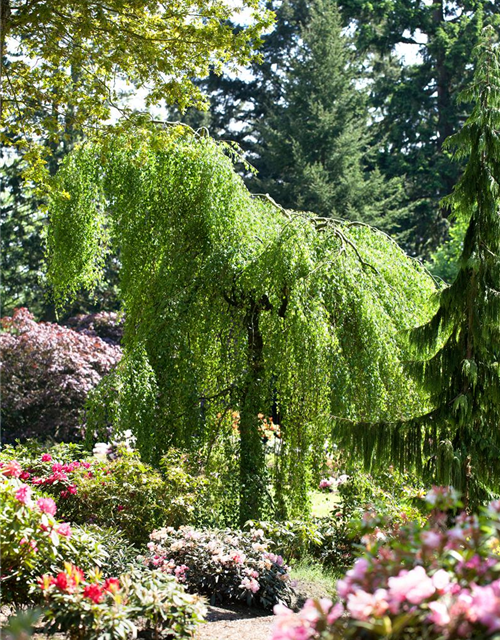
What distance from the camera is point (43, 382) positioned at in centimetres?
1027

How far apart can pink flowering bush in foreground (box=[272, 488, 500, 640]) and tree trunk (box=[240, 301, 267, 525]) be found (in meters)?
3.83

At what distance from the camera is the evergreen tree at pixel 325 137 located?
55.7ft

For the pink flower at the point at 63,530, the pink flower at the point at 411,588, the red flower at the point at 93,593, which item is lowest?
the red flower at the point at 93,593

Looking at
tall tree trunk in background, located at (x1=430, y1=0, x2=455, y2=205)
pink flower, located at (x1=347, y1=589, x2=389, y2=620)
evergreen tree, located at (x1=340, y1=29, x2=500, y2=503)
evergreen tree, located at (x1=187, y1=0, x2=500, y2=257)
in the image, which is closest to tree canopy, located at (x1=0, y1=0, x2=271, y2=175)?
evergreen tree, located at (x1=340, y1=29, x2=500, y2=503)

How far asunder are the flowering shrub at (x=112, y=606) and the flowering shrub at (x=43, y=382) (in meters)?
6.86

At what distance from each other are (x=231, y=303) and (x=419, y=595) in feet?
14.3

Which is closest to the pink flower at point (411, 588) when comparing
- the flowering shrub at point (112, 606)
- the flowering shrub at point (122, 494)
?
the flowering shrub at point (112, 606)

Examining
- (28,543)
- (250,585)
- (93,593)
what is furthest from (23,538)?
(250,585)

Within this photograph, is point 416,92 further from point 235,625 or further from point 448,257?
point 235,625

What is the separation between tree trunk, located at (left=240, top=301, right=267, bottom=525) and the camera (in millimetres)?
5777

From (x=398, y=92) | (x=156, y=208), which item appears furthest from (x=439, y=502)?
(x=398, y=92)

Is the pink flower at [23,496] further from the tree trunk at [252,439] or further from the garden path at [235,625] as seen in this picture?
the tree trunk at [252,439]

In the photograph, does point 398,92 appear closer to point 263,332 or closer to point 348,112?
point 348,112

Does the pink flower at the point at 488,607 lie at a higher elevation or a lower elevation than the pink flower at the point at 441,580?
higher
